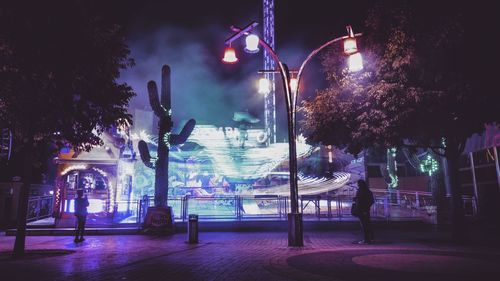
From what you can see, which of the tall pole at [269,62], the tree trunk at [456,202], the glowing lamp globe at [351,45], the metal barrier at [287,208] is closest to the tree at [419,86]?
the tree trunk at [456,202]

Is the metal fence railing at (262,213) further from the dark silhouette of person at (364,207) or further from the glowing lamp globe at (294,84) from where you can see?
the glowing lamp globe at (294,84)

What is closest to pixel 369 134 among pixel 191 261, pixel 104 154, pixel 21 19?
pixel 191 261

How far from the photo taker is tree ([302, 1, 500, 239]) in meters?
9.85

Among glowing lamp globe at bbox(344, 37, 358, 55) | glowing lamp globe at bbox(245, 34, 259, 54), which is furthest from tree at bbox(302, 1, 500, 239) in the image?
glowing lamp globe at bbox(245, 34, 259, 54)

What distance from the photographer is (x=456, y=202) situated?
11516 mm

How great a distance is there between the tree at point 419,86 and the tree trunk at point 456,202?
3 centimetres

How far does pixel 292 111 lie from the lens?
11703 mm

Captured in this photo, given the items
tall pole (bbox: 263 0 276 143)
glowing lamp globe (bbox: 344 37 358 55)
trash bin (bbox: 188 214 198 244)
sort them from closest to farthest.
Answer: glowing lamp globe (bbox: 344 37 358 55)
trash bin (bbox: 188 214 198 244)
tall pole (bbox: 263 0 276 143)

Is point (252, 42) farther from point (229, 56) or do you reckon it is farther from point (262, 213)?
point (262, 213)

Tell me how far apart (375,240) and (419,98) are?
503 cm

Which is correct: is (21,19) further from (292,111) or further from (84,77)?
(292,111)

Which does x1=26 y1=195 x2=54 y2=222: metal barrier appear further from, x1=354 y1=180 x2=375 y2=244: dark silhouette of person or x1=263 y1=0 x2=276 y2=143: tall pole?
x1=263 y1=0 x2=276 y2=143: tall pole

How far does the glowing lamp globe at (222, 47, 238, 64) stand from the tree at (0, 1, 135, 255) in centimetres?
300

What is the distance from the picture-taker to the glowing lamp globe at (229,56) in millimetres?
11006
